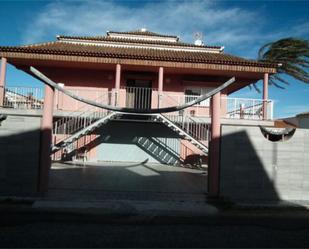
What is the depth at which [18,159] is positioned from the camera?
296 inches

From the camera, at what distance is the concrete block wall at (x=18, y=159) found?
24.6 feet

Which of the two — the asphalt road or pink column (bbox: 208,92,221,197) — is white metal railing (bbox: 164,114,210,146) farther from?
the asphalt road

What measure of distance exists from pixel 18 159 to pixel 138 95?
398 inches

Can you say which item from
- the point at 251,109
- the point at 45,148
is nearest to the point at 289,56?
the point at 251,109

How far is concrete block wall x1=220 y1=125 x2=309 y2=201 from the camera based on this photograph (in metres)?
7.91

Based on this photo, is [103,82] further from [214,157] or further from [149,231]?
[149,231]

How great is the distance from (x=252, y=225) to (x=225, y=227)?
59 centimetres

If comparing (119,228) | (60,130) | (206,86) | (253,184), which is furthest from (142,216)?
(206,86)

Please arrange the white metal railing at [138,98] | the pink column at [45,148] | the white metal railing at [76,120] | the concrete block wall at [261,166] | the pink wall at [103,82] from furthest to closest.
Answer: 1. the white metal railing at [138,98]
2. the pink wall at [103,82]
3. the white metal railing at [76,120]
4. the concrete block wall at [261,166]
5. the pink column at [45,148]

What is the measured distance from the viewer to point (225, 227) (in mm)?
5688

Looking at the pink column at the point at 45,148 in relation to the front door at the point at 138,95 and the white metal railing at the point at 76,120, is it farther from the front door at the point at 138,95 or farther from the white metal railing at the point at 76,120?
the front door at the point at 138,95

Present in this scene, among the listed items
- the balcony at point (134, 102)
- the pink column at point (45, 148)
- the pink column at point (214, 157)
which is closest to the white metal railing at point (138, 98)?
the balcony at point (134, 102)

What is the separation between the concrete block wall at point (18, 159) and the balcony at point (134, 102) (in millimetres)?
5544

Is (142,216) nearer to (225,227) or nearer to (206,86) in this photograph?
(225,227)
